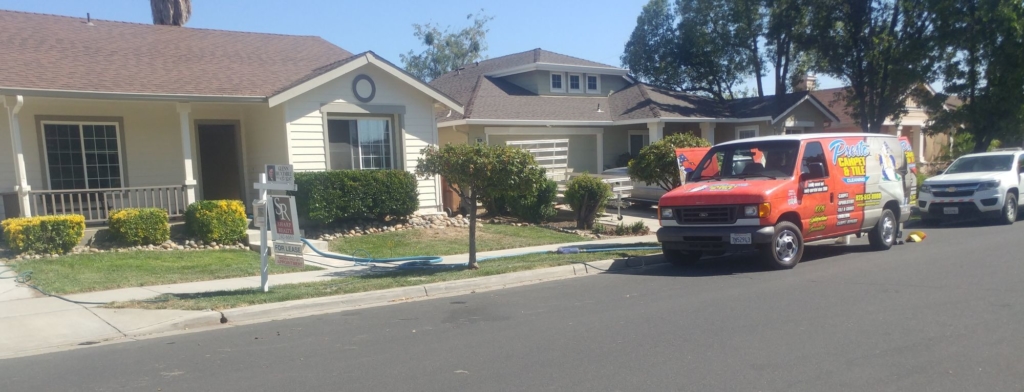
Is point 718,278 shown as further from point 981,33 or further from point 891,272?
point 981,33

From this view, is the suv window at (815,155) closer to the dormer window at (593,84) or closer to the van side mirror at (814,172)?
the van side mirror at (814,172)

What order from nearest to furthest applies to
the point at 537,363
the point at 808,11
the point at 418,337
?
the point at 537,363 → the point at 418,337 → the point at 808,11

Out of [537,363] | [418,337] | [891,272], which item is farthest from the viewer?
[891,272]

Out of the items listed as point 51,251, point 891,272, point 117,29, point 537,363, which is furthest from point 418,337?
point 117,29

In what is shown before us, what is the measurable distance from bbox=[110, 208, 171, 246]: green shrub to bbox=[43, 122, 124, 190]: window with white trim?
86.3 inches

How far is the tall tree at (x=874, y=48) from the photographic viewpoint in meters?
23.6

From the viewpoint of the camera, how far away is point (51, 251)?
12.7 meters

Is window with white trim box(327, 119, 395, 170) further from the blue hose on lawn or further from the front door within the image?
the blue hose on lawn

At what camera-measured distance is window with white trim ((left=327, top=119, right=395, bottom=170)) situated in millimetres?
16906

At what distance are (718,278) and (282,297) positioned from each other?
19.4 feet

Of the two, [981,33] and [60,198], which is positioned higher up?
[981,33]

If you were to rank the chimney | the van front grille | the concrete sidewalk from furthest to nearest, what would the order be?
the chimney → the van front grille → the concrete sidewalk

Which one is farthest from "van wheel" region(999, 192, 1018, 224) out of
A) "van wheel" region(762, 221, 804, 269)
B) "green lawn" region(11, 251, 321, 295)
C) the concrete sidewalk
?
"green lawn" region(11, 251, 321, 295)

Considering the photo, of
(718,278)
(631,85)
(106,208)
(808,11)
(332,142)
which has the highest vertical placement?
(808,11)
